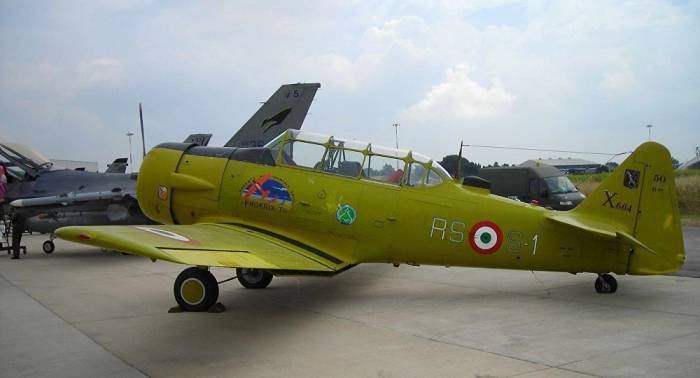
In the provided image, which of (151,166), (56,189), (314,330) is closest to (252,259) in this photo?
(314,330)

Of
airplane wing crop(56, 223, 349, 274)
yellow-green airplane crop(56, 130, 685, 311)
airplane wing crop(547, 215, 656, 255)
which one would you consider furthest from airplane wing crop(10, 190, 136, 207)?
airplane wing crop(547, 215, 656, 255)

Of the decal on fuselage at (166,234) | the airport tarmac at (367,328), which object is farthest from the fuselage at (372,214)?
the decal on fuselage at (166,234)

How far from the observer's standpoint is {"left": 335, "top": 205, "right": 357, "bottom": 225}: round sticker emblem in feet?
28.3

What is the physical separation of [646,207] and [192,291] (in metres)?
→ 6.13

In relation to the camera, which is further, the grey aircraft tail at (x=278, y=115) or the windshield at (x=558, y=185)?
the windshield at (x=558, y=185)

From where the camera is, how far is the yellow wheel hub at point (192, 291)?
7.70 meters

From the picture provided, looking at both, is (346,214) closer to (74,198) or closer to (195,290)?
(195,290)

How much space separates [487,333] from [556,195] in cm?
1589

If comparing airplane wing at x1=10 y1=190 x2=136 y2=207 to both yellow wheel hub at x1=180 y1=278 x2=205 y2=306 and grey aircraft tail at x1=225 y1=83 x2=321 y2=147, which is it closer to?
grey aircraft tail at x1=225 y1=83 x2=321 y2=147

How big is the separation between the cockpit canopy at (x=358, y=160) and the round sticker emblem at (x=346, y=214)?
535 millimetres

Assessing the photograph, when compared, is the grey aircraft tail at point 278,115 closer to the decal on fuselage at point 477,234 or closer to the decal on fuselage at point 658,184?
the decal on fuselage at point 477,234

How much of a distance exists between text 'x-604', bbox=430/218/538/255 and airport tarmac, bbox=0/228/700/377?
2.52ft

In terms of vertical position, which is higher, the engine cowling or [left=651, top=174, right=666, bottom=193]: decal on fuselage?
[left=651, top=174, right=666, bottom=193]: decal on fuselage

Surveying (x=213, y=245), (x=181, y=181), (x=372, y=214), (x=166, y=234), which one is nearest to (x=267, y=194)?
(x=181, y=181)
